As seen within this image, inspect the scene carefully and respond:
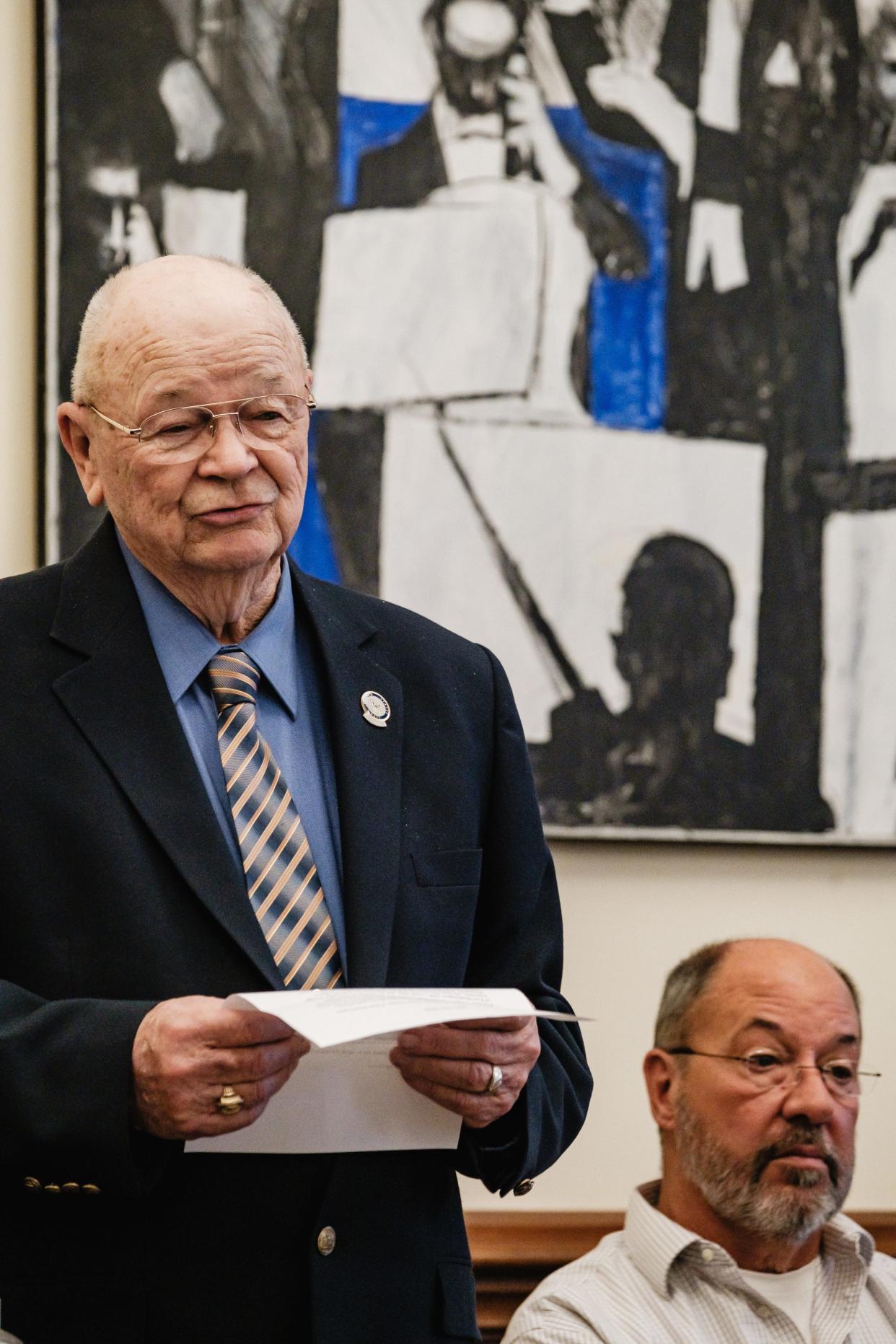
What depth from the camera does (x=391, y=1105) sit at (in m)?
1.52

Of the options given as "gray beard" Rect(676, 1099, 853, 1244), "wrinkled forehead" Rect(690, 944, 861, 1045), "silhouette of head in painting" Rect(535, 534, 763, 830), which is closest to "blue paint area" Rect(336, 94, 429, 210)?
"silhouette of head in painting" Rect(535, 534, 763, 830)

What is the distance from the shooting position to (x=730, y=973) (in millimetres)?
2793

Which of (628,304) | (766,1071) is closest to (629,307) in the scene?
(628,304)

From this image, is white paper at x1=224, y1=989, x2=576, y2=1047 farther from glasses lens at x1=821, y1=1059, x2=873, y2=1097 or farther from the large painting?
the large painting

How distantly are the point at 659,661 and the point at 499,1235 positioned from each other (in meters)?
1.06

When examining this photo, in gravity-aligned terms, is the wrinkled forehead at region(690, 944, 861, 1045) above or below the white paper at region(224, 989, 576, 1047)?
below

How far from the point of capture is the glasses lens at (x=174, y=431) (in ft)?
5.63

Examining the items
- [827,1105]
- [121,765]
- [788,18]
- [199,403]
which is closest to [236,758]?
[121,765]

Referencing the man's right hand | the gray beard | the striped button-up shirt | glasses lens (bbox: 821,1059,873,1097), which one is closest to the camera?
the man's right hand

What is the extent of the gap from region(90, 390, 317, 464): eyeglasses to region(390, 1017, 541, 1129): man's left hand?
622 millimetres

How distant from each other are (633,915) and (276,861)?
1.57 m

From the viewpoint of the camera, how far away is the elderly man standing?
4.91 ft

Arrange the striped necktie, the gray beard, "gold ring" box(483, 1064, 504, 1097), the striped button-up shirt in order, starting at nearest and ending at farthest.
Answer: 1. "gold ring" box(483, 1064, 504, 1097)
2. the striped necktie
3. the striped button-up shirt
4. the gray beard

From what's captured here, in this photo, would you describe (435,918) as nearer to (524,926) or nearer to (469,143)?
(524,926)
